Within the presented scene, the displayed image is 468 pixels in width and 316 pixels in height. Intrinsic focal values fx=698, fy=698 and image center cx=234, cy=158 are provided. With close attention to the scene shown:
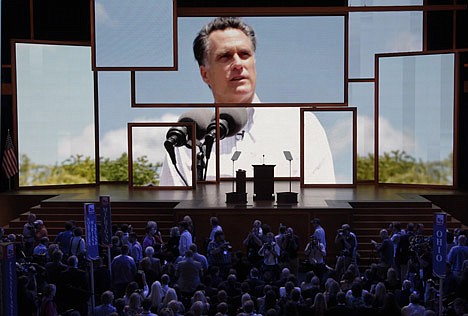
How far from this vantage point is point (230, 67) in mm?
22266

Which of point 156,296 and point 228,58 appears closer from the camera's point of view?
point 156,296

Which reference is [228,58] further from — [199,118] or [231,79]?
[199,118]

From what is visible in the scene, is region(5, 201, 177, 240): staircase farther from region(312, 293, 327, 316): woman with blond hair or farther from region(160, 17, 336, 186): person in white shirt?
region(312, 293, 327, 316): woman with blond hair

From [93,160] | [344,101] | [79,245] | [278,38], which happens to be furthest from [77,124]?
[79,245]

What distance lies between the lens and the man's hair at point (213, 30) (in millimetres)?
21875

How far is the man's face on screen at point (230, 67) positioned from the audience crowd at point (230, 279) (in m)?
8.09

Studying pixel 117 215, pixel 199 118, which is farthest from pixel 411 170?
pixel 117 215

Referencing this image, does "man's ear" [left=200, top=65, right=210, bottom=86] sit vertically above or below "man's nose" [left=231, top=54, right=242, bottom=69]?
below

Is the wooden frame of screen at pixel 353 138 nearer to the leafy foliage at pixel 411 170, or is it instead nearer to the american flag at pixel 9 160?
the leafy foliage at pixel 411 170

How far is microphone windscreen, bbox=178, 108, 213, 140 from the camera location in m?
23.8

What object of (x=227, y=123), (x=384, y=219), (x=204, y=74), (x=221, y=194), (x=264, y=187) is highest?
(x=204, y=74)

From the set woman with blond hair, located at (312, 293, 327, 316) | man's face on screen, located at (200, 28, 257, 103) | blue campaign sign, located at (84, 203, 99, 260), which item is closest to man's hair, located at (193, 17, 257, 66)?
man's face on screen, located at (200, 28, 257, 103)

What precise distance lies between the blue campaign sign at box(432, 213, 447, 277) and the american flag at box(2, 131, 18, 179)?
1519 centimetres

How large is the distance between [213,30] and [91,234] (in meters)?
11.9
